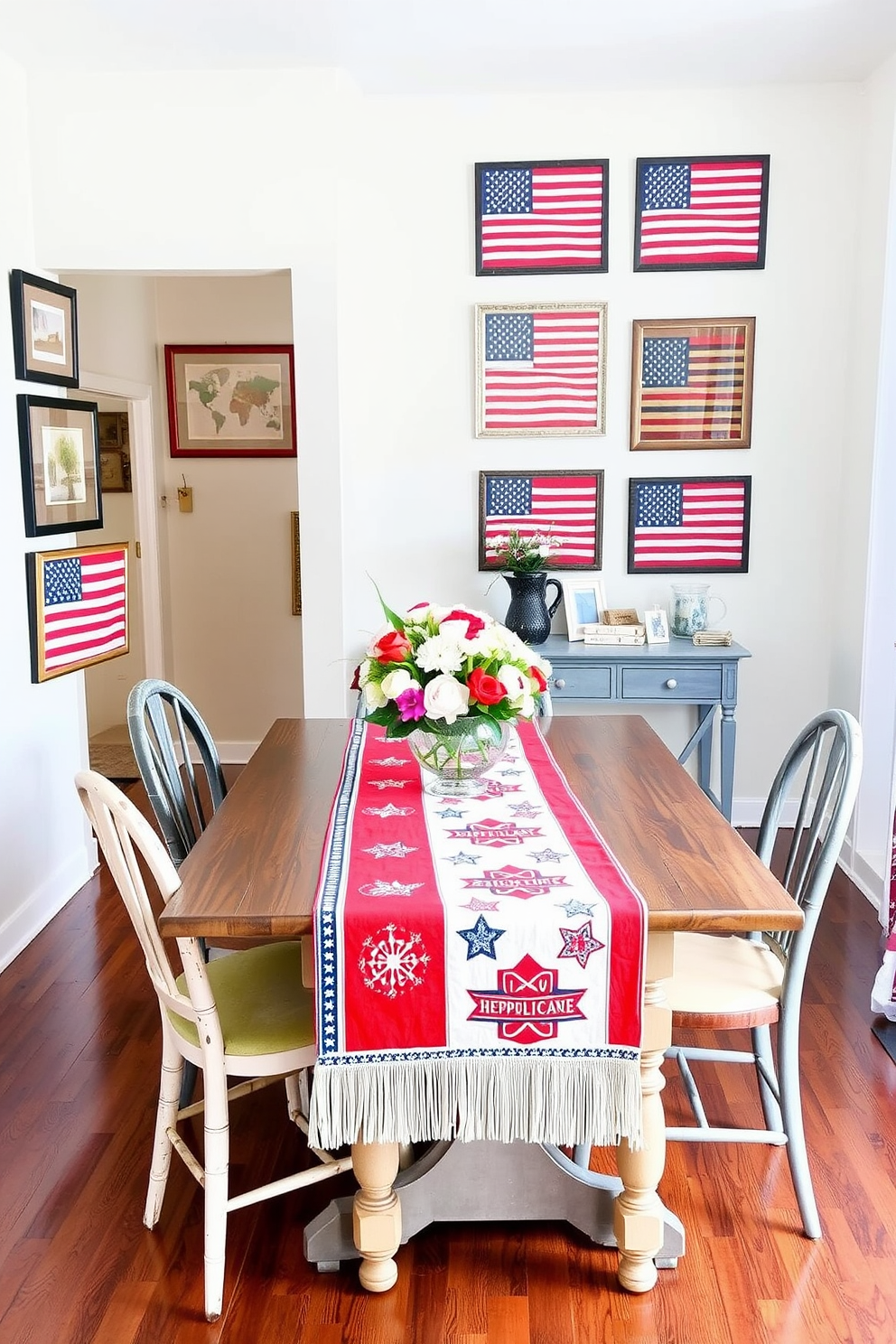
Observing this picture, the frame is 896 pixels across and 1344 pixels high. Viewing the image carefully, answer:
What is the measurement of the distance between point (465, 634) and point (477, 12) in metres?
2.18

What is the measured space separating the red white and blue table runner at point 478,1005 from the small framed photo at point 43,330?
2397mm

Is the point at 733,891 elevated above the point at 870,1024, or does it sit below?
above

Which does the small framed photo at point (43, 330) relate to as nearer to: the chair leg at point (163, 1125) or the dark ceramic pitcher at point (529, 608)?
the dark ceramic pitcher at point (529, 608)

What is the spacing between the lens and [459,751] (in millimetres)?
2387

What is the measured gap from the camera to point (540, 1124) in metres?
1.91

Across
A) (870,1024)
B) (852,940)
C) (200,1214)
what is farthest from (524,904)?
(852,940)

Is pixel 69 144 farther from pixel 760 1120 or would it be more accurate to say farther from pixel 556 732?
pixel 760 1120

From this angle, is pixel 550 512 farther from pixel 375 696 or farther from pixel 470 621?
pixel 375 696

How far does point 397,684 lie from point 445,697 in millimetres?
100

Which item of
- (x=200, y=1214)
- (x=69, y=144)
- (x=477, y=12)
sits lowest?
(x=200, y=1214)

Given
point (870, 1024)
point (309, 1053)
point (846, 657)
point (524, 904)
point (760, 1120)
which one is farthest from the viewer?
point (846, 657)

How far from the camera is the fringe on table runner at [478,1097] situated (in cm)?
189

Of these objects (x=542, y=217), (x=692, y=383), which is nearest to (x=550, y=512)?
(x=692, y=383)

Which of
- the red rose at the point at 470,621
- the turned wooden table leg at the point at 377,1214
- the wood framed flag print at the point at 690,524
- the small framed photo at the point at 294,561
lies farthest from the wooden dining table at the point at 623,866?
the small framed photo at the point at 294,561
